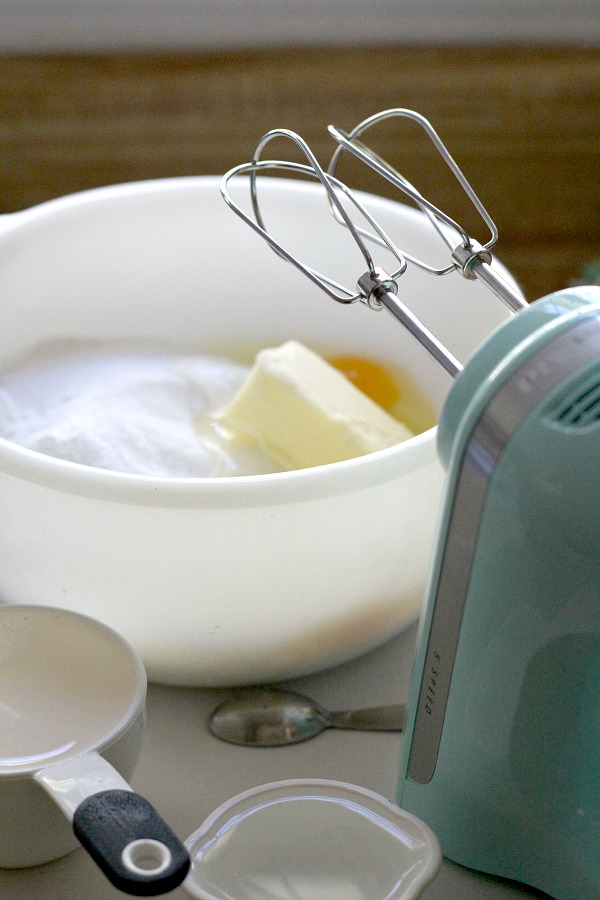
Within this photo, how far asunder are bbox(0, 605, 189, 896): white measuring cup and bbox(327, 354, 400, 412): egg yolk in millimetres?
376

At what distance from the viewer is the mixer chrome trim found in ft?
1.20

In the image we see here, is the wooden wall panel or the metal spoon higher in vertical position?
the wooden wall panel

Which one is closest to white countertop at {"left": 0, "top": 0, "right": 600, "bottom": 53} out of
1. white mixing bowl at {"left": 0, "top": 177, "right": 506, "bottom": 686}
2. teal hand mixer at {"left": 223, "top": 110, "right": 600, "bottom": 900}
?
white mixing bowl at {"left": 0, "top": 177, "right": 506, "bottom": 686}

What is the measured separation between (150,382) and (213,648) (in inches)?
11.9

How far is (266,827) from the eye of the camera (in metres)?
0.44

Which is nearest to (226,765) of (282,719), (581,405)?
(282,719)

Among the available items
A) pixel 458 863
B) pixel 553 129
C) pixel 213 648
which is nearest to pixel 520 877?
pixel 458 863

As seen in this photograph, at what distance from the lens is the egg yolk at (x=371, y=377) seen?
820 millimetres

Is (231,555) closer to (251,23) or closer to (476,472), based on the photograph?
(476,472)

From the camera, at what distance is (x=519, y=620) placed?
1.31 feet

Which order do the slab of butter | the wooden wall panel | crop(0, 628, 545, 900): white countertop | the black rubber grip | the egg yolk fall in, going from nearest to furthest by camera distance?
the black rubber grip → crop(0, 628, 545, 900): white countertop → the slab of butter → the egg yolk → the wooden wall panel

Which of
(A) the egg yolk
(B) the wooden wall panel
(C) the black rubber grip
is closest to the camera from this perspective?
(C) the black rubber grip

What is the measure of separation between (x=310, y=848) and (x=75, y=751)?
0.37 feet

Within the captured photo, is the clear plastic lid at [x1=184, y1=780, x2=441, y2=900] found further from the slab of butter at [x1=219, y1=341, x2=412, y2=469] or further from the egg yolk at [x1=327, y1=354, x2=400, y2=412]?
the egg yolk at [x1=327, y1=354, x2=400, y2=412]
